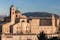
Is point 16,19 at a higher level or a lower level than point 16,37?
higher

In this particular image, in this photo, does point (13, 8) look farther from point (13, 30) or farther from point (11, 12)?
point (13, 30)

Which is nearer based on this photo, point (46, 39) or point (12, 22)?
point (46, 39)

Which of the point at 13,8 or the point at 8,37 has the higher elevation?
the point at 13,8

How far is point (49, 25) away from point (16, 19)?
3053 mm

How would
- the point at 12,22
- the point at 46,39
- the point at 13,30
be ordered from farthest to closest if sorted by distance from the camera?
the point at 12,22 < the point at 13,30 < the point at 46,39

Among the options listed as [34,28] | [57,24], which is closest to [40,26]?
[34,28]

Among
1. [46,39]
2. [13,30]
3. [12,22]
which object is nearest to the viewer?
[46,39]

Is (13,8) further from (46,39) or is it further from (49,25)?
(46,39)

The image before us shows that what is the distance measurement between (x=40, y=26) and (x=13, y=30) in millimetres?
2538

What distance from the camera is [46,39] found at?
1612 cm

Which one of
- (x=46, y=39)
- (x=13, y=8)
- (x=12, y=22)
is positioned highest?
(x=13, y=8)

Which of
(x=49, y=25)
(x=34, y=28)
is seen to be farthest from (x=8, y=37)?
(x=49, y=25)

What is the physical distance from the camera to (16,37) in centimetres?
1641

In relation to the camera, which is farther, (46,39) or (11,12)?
(11,12)
